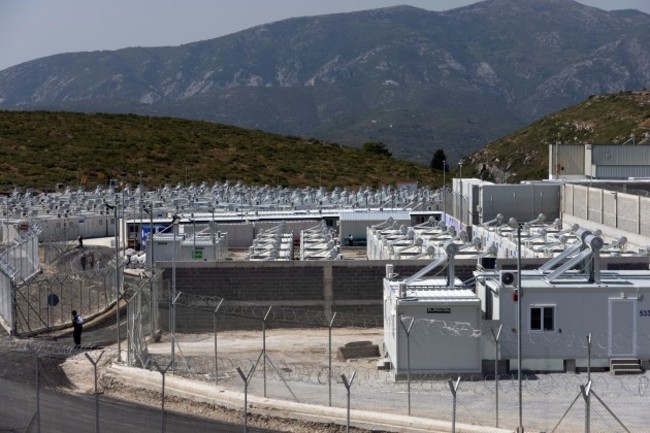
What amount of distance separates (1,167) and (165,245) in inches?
2527

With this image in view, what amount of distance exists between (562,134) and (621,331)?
102450 mm

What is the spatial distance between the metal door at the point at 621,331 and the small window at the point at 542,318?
4.63 feet

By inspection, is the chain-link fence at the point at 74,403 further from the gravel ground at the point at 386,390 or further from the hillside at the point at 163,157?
the hillside at the point at 163,157

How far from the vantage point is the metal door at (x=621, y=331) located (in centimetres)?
2711

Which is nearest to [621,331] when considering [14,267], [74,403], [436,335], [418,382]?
[436,335]

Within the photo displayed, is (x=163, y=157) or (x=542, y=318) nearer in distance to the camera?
(x=542, y=318)

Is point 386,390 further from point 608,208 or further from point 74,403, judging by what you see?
point 608,208

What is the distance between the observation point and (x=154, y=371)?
2648 centimetres

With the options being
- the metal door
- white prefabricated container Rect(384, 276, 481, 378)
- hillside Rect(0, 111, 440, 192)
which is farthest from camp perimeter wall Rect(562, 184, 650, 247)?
hillside Rect(0, 111, 440, 192)

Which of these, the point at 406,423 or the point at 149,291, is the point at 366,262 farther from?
the point at 406,423

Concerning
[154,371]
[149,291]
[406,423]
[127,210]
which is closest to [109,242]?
[127,210]

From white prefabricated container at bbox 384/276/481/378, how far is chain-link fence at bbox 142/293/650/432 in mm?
54

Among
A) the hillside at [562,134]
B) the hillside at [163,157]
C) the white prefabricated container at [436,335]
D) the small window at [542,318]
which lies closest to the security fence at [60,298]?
the white prefabricated container at [436,335]

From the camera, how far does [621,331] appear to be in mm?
27141
